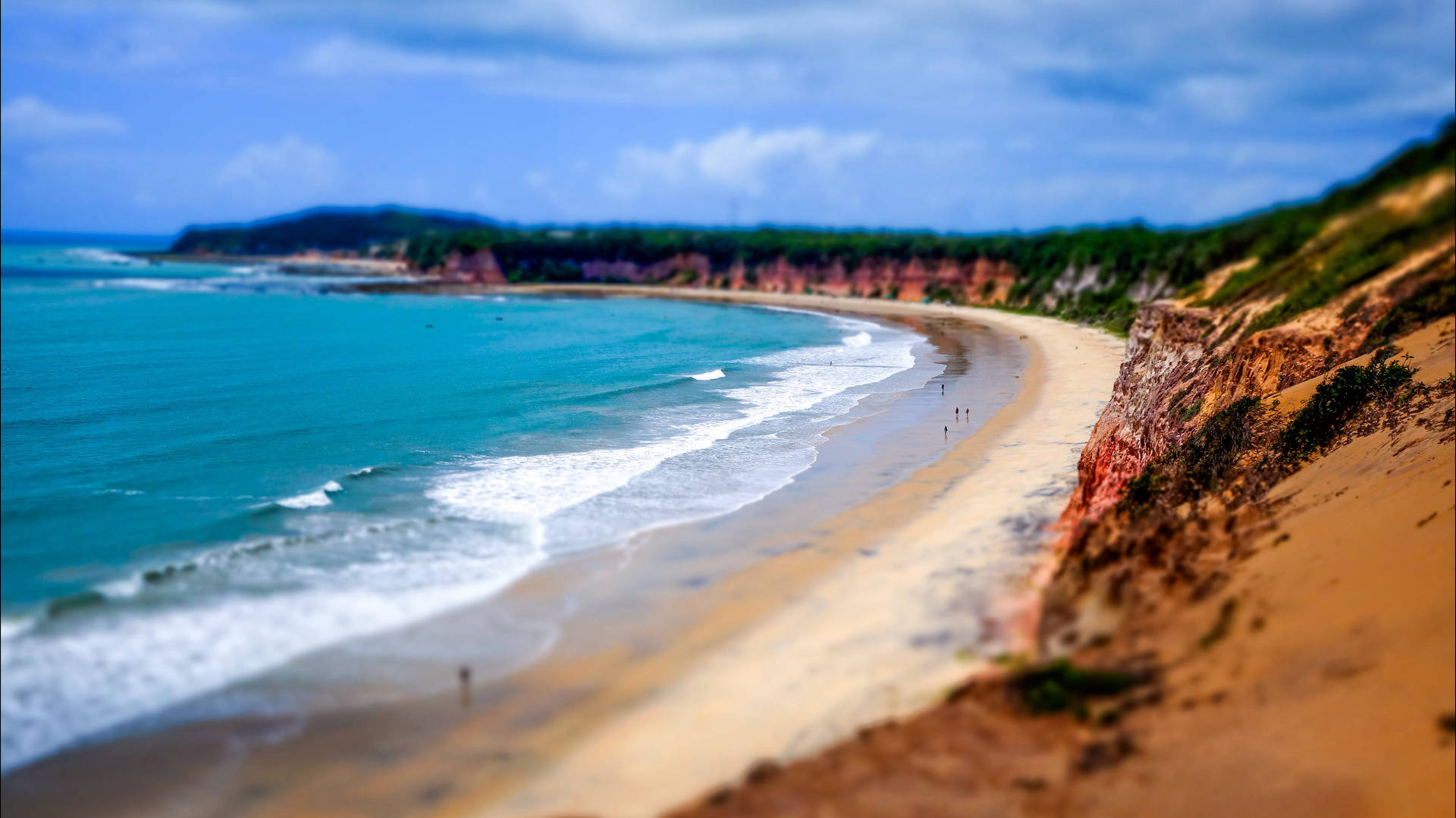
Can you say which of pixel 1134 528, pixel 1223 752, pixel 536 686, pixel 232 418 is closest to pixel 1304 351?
pixel 1134 528

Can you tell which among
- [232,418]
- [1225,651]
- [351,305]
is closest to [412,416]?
[232,418]

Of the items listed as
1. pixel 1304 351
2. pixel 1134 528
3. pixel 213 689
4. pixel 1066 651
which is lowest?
pixel 213 689

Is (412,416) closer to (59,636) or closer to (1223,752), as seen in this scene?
(59,636)

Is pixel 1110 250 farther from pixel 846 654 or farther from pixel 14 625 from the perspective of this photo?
pixel 14 625

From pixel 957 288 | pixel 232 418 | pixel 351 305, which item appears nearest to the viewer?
pixel 232 418

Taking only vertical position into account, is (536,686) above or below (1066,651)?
below

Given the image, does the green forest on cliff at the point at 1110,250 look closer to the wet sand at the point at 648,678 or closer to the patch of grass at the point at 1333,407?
the patch of grass at the point at 1333,407

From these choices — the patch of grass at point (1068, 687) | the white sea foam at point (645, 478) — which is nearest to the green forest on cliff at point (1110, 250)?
the patch of grass at point (1068, 687)

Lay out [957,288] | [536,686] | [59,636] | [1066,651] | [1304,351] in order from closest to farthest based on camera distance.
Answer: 1. [1066,651]
2. [536,686]
3. [59,636]
4. [1304,351]
5. [957,288]

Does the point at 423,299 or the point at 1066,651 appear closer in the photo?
the point at 1066,651
